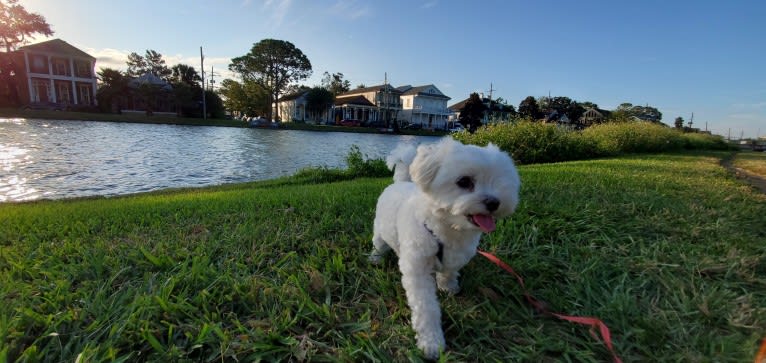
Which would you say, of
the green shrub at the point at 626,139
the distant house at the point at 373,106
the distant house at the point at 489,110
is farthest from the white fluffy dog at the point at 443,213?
the distant house at the point at 373,106

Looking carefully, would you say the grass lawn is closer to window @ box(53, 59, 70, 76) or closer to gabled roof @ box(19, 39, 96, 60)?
gabled roof @ box(19, 39, 96, 60)

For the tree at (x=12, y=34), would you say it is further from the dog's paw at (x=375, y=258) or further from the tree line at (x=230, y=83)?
the dog's paw at (x=375, y=258)

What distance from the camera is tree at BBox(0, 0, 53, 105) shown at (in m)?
42.5

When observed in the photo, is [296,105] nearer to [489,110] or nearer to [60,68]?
[60,68]

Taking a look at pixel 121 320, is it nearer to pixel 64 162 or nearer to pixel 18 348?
pixel 18 348

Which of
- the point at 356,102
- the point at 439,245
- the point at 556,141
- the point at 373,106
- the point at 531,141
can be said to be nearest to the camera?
the point at 439,245

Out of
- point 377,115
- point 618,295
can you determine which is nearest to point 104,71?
point 377,115

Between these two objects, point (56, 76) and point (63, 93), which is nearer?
point (56, 76)

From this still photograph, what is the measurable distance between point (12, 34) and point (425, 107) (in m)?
59.9

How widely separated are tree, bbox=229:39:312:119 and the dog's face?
177 feet

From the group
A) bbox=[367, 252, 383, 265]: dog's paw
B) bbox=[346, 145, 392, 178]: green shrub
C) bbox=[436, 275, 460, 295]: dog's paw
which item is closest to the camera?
bbox=[436, 275, 460, 295]: dog's paw

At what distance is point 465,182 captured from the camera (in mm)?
1916

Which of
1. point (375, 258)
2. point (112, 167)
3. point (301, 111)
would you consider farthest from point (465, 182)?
point (301, 111)

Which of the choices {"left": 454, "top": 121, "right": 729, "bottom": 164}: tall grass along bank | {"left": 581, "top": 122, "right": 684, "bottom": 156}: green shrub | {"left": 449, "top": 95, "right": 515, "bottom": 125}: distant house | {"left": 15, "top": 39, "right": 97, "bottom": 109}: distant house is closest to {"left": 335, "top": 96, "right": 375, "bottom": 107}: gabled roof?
{"left": 449, "top": 95, "right": 515, "bottom": 125}: distant house
